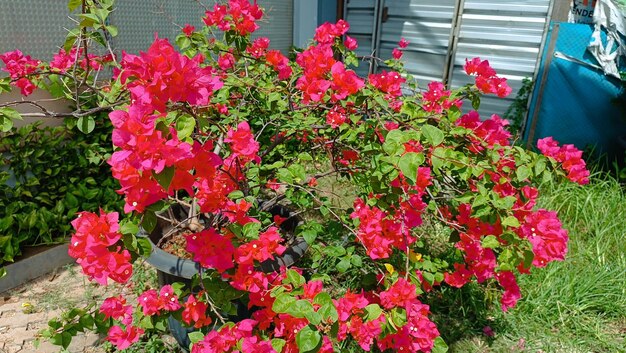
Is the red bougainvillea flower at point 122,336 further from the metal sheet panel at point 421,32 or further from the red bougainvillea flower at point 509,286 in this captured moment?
the metal sheet panel at point 421,32

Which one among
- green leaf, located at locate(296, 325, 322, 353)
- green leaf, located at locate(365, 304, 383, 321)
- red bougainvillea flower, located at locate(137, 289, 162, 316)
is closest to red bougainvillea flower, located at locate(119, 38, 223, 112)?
green leaf, located at locate(296, 325, 322, 353)

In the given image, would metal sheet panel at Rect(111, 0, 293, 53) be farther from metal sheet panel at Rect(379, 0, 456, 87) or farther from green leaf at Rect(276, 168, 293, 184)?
metal sheet panel at Rect(379, 0, 456, 87)

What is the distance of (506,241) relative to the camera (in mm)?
1451

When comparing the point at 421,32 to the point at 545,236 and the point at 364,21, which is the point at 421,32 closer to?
the point at 364,21

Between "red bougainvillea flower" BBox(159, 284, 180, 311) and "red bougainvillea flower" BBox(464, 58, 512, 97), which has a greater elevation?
"red bougainvillea flower" BBox(464, 58, 512, 97)

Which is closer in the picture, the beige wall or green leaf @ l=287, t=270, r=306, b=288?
green leaf @ l=287, t=270, r=306, b=288

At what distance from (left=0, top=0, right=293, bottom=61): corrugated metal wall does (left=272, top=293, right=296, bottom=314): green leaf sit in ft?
4.87

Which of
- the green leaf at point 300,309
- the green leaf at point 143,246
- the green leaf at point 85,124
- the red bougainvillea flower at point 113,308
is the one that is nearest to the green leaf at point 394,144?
the green leaf at point 300,309

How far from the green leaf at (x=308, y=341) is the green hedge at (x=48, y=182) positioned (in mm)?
2077

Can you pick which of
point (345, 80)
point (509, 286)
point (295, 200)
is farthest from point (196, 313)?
point (509, 286)

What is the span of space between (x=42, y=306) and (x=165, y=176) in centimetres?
207

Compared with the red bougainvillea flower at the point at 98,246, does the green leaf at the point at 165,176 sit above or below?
above

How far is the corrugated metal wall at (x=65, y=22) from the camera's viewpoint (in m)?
2.54

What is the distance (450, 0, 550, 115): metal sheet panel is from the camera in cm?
458
